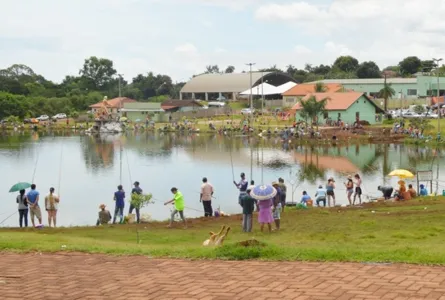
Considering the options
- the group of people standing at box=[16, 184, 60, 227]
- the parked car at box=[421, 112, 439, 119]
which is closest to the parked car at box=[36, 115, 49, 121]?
the parked car at box=[421, 112, 439, 119]

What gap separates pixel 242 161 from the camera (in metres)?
48.0

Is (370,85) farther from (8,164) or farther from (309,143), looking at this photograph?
(8,164)

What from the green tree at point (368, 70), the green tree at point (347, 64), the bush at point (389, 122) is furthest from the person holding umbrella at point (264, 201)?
the green tree at point (347, 64)

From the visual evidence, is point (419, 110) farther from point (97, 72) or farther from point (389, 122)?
point (97, 72)

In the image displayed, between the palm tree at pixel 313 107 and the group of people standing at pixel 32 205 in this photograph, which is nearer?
the group of people standing at pixel 32 205

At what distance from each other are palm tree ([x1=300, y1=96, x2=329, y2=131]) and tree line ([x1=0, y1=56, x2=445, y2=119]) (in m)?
43.1

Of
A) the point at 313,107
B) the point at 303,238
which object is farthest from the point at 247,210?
the point at 313,107

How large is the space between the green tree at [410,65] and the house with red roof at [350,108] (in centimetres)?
5416

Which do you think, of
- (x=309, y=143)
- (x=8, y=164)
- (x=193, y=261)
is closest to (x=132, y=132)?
(x=309, y=143)

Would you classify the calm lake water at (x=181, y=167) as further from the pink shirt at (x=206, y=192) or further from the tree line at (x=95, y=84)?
the tree line at (x=95, y=84)

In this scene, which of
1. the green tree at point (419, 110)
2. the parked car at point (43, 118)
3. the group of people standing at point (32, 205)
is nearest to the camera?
the group of people standing at point (32, 205)

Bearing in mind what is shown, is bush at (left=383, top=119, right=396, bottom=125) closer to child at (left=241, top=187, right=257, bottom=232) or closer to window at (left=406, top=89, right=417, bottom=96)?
window at (left=406, top=89, right=417, bottom=96)

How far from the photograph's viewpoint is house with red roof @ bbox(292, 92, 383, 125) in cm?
7100

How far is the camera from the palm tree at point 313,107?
226 feet
